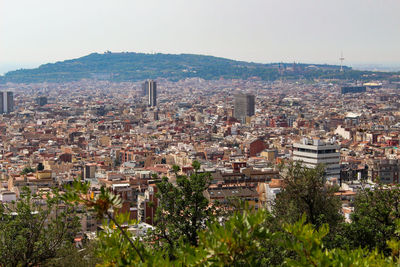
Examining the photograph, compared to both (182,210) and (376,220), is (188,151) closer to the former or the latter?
(376,220)

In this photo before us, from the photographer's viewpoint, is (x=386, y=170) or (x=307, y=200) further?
(x=386, y=170)

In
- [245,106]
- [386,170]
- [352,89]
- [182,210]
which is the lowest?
[352,89]

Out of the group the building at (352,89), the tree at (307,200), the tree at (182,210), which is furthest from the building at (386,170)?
the building at (352,89)

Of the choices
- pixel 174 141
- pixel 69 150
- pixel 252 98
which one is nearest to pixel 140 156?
pixel 69 150

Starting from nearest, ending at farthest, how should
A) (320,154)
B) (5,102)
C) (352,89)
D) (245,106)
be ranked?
(320,154) → (245,106) → (5,102) → (352,89)

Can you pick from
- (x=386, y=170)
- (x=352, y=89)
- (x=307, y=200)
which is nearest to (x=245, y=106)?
(x=352, y=89)

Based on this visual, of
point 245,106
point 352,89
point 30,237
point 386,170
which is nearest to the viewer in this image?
point 30,237
